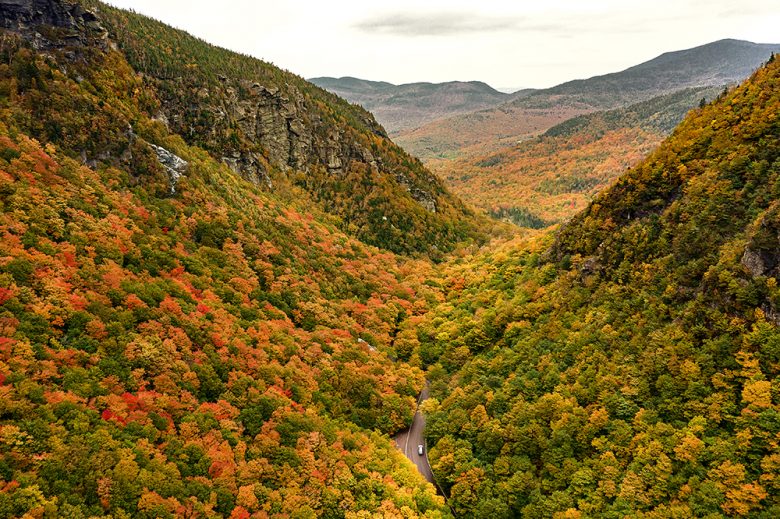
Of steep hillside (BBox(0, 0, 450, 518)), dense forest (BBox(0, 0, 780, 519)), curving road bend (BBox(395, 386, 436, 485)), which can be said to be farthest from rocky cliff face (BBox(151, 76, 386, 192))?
curving road bend (BBox(395, 386, 436, 485))

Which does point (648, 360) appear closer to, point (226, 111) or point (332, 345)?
point (332, 345)

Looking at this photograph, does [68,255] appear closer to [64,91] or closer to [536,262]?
[64,91]

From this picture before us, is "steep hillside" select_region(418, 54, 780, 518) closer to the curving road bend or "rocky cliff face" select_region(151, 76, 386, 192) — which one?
the curving road bend

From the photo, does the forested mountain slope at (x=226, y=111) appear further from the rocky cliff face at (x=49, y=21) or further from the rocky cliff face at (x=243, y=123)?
the rocky cliff face at (x=243, y=123)

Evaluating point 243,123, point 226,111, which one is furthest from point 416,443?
point 243,123

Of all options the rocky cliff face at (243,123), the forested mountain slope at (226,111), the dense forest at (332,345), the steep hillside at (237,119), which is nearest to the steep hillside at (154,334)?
the dense forest at (332,345)

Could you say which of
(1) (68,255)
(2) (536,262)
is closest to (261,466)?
(1) (68,255)
